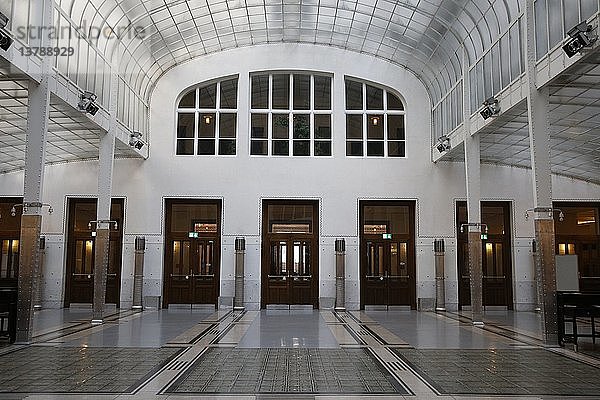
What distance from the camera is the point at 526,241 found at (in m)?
28.6

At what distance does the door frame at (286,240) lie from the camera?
93.0 feet

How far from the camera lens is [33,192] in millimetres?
15461

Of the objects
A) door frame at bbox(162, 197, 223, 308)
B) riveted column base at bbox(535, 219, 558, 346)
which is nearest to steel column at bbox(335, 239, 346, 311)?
door frame at bbox(162, 197, 223, 308)

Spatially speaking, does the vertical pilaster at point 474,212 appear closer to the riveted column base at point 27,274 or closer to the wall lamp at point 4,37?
the riveted column base at point 27,274

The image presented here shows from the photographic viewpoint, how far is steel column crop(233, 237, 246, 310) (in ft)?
89.4

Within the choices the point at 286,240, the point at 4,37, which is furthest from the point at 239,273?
the point at 4,37

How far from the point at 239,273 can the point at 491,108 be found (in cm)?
1326

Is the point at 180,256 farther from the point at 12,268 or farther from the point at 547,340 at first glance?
the point at 547,340

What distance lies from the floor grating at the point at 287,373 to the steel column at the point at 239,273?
1344 cm

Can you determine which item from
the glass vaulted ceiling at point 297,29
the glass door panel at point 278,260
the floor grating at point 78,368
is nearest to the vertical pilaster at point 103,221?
the glass vaulted ceiling at point 297,29

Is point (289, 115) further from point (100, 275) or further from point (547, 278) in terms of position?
point (547, 278)

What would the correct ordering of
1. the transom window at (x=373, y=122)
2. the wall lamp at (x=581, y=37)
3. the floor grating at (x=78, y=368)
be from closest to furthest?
1. the floor grating at (x=78, y=368)
2. the wall lamp at (x=581, y=37)
3. the transom window at (x=373, y=122)

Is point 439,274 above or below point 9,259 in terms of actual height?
below

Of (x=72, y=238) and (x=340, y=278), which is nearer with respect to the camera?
(x=340, y=278)
